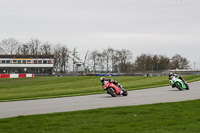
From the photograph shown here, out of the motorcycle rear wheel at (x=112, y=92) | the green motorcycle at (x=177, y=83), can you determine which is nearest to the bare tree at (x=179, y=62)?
the green motorcycle at (x=177, y=83)

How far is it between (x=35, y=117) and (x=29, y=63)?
92104mm

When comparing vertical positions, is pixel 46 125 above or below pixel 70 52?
below

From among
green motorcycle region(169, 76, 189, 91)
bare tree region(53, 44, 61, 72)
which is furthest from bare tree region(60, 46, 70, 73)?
green motorcycle region(169, 76, 189, 91)

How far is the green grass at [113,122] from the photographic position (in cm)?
837

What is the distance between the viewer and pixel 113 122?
31.3 feet

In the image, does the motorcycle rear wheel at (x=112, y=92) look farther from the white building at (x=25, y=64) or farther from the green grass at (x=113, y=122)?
the white building at (x=25, y=64)

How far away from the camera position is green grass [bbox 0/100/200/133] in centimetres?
837

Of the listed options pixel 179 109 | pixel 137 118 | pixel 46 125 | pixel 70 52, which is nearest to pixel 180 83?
pixel 179 109

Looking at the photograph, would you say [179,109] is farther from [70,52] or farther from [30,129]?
[70,52]

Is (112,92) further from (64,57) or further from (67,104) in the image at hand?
(64,57)

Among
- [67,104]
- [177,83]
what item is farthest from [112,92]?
[177,83]

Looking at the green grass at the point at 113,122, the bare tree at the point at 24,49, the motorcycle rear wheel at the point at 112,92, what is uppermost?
the bare tree at the point at 24,49

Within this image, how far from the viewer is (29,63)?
332 feet

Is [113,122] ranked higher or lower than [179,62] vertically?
lower
